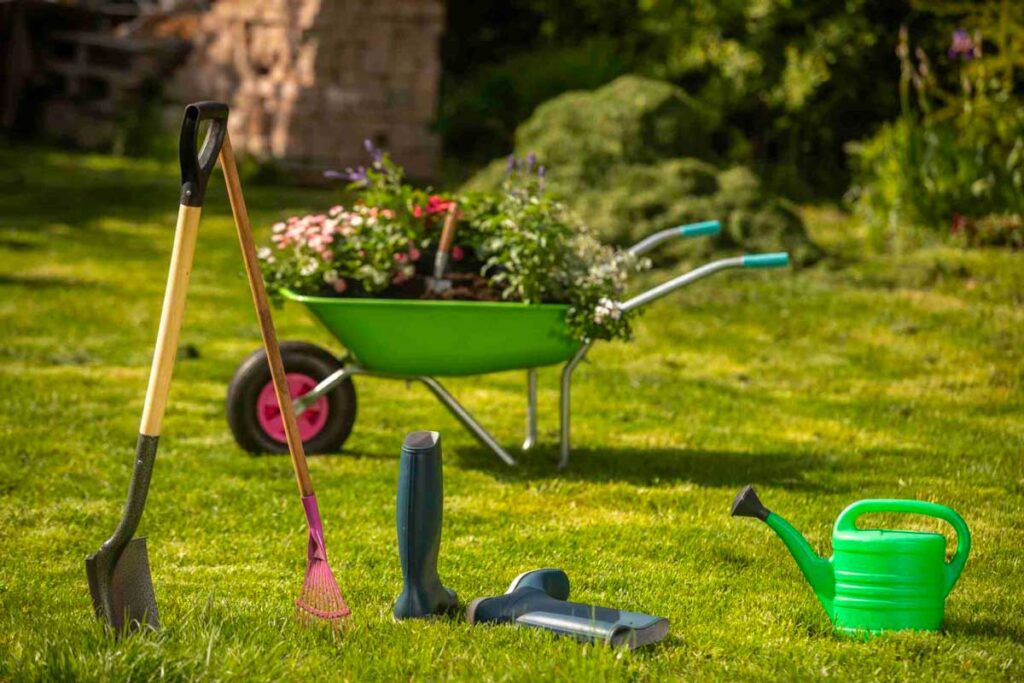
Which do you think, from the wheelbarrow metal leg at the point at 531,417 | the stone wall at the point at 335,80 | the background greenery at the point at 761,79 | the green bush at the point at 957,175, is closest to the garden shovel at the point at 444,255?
the wheelbarrow metal leg at the point at 531,417

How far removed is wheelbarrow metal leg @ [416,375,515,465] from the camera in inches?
187

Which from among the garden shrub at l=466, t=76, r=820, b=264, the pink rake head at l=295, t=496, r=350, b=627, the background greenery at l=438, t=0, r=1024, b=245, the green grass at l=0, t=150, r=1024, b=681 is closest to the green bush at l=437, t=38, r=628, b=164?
the background greenery at l=438, t=0, r=1024, b=245

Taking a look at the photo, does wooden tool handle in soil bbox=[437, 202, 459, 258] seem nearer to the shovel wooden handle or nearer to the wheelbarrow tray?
the wheelbarrow tray

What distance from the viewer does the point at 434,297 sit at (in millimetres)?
4863

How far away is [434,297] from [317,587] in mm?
1886

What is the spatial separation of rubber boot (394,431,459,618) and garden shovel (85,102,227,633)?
0.54m

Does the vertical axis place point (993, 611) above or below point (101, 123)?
below

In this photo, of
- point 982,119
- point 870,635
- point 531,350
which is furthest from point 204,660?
point 982,119

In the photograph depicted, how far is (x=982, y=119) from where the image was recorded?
30.1 feet

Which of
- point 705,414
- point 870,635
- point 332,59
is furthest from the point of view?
point 332,59

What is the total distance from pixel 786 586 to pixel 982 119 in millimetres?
6422

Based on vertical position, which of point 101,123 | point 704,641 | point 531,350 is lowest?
point 704,641

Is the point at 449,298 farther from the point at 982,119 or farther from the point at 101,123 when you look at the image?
the point at 101,123

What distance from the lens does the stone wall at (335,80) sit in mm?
11922
